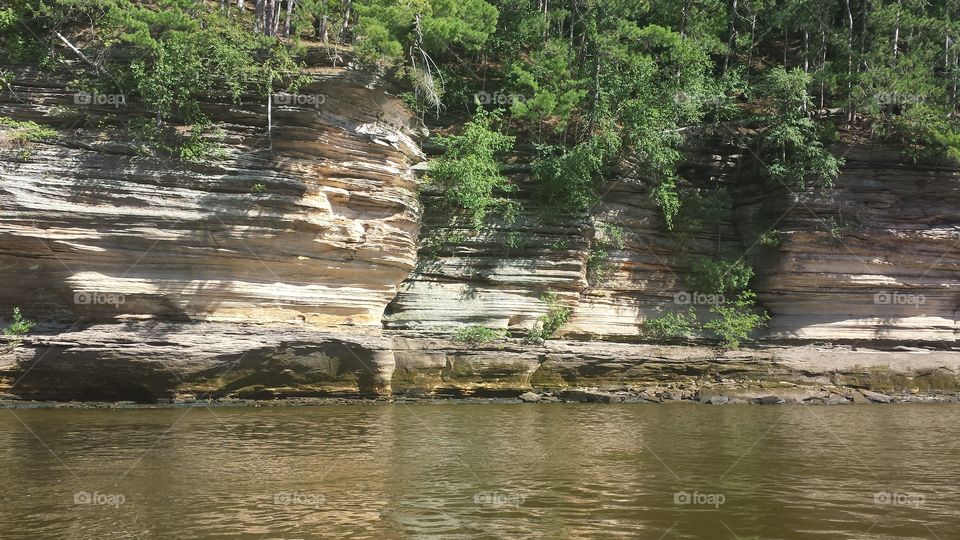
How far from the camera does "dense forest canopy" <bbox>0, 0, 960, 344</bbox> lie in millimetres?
18219

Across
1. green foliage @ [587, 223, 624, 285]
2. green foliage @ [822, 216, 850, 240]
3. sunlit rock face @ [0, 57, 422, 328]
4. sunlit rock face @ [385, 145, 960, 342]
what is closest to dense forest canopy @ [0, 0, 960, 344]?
sunlit rock face @ [385, 145, 960, 342]

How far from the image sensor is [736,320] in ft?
69.5

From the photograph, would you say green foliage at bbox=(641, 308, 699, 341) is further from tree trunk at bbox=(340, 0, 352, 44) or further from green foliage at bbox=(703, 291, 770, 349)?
tree trunk at bbox=(340, 0, 352, 44)

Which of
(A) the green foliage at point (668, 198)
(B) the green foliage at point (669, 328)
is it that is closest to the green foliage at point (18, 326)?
(B) the green foliage at point (669, 328)

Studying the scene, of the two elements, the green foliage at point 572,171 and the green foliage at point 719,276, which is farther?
the green foliage at point 719,276

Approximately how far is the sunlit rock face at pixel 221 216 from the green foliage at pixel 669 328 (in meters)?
7.91

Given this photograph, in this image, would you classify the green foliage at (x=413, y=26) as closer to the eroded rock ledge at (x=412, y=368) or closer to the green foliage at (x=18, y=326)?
the eroded rock ledge at (x=412, y=368)

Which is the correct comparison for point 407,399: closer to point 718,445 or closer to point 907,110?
point 718,445

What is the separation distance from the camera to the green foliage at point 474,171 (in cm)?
2031

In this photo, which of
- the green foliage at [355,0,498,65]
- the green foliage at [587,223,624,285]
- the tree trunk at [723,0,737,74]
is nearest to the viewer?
the green foliage at [355,0,498,65]

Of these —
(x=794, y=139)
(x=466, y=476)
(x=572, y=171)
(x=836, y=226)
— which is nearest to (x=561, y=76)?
(x=572, y=171)

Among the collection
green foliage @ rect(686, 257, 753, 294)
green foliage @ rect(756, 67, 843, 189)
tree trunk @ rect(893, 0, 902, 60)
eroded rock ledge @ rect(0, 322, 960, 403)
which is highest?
tree trunk @ rect(893, 0, 902, 60)

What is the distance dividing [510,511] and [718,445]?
5.61 metres

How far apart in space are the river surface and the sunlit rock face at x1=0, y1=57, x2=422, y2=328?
3.46 metres
